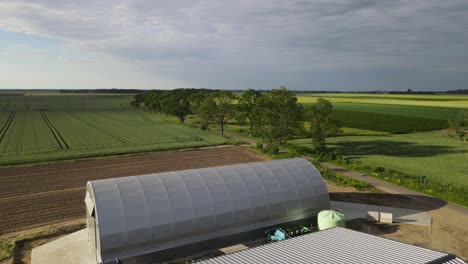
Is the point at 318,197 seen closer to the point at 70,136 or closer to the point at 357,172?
the point at 357,172

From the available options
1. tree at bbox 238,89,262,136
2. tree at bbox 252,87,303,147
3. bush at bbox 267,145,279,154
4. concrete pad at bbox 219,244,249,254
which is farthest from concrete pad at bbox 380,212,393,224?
tree at bbox 238,89,262,136

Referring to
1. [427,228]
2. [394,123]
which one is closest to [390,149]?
[427,228]

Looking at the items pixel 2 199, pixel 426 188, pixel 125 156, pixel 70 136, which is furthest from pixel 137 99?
pixel 426 188

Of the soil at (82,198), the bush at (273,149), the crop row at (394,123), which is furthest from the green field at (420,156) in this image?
the bush at (273,149)

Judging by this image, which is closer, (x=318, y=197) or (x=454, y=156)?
(x=318, y=197)

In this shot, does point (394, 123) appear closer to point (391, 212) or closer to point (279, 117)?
point (279, 117)

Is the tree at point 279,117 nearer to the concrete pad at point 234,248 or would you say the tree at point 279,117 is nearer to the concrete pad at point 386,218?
the concrete pad at point 386,218

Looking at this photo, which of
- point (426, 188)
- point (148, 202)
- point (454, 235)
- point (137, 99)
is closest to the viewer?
point (148, 202)
